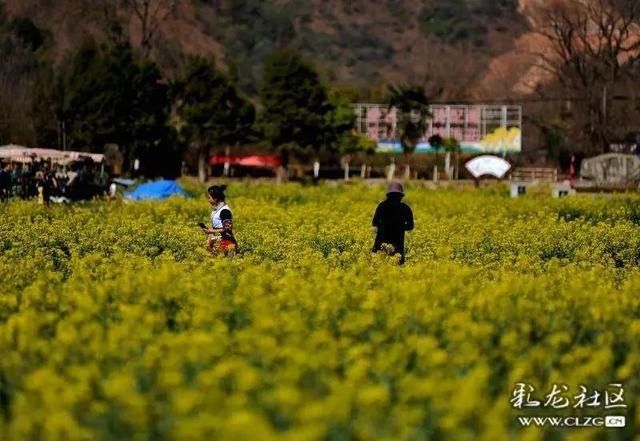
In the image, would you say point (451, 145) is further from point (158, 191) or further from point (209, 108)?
point (158, 191)

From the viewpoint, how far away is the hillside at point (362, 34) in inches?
5310

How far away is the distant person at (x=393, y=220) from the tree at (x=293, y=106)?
50343 millimetres

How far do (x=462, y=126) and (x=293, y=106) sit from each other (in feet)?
66.2

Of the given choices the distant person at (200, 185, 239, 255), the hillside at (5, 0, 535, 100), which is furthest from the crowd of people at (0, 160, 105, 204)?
the hillside at (5, 0, 535, 100)

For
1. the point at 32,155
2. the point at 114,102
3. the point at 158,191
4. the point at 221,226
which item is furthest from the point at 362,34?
the point at 221,226

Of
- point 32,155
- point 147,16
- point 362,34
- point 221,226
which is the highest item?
point 362,34

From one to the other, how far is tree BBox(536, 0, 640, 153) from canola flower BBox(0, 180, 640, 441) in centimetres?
5522

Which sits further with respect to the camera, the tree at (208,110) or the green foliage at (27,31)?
the green foliage at (27,31)

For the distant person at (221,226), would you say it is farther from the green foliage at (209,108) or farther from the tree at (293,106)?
the green foliage at (209,108)

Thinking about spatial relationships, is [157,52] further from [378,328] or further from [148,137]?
[378,328]

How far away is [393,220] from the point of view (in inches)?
626

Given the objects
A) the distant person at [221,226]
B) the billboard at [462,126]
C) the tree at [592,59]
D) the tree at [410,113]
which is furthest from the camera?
the billboard at [462,126]

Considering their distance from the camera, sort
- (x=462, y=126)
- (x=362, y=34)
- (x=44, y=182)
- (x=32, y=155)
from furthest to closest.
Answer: (x=362, y=34), (x=462, y=126), (x=32, y=155), (x=44, y=182)

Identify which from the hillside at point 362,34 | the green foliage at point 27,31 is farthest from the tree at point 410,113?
the hillside at point 362,34
